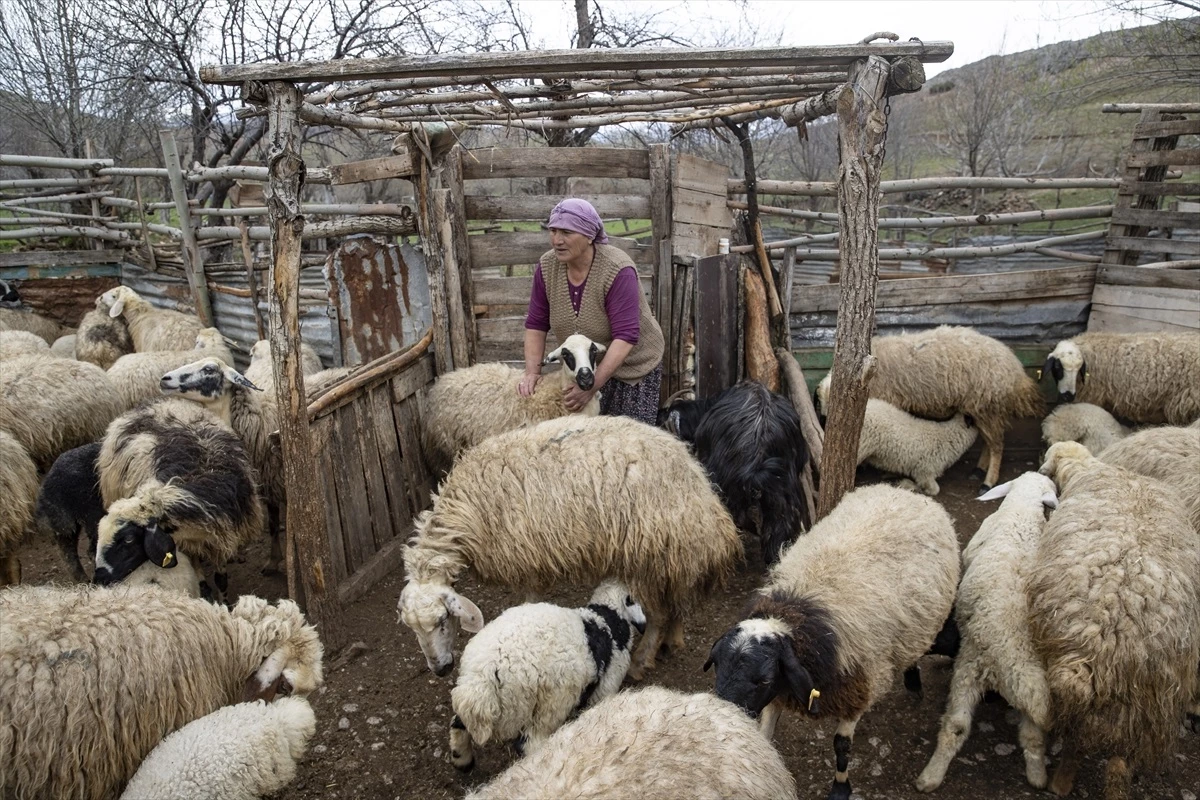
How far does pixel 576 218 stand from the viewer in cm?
462

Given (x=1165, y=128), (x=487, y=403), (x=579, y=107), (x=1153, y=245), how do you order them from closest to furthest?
(x=579, y=107) → (x=487, y=403) → (x=1165, y=128) → (x=1153, y=245)

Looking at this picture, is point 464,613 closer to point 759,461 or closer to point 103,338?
point 759,461

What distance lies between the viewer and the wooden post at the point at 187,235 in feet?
27.0

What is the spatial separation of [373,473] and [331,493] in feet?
1.68

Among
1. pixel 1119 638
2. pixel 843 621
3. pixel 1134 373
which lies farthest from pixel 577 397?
pixel 1134 373

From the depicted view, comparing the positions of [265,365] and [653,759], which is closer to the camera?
[653,759]

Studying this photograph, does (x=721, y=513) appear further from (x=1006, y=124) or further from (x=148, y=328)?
(x=1006, y=124)

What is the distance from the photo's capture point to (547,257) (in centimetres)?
512

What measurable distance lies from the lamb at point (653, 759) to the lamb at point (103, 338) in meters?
8.59

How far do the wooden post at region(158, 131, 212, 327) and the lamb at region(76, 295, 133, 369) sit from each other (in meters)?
0.87

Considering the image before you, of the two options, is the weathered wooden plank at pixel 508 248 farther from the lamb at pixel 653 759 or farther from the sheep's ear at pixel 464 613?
the lamb at pixel 653 759

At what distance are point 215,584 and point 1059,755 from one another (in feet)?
16.5

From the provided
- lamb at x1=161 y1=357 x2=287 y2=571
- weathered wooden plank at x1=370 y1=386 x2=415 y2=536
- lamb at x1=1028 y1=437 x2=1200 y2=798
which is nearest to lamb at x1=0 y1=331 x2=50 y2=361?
lamb at x1=161 y1=357 x2=287 y2=571

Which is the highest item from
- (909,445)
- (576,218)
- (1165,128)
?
(1165,128)
